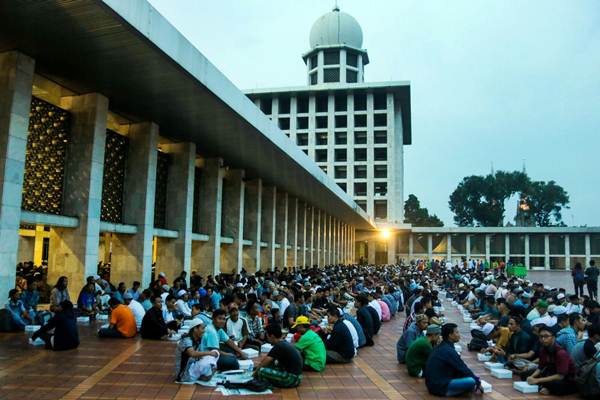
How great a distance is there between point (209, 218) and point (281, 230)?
10556mm

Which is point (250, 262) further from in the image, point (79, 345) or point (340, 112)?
point (340, 112)

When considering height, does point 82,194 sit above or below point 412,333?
above

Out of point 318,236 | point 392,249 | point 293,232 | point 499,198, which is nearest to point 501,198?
point 499,198

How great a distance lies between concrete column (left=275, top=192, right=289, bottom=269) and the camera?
31.5 meters

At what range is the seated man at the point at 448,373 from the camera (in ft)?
21.3

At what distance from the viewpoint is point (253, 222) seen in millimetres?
27078

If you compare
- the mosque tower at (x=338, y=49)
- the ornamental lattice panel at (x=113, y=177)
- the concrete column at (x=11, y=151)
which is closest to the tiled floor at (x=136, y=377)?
the concrete column at (x=11, y=151)

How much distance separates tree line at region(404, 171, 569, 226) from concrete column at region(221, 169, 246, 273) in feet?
196

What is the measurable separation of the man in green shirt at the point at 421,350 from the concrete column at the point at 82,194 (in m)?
9.42

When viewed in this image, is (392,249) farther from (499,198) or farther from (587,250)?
(499,198)

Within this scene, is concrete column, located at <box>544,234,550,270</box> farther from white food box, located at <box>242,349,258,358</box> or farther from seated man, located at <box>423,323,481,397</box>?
seated man, located at <box>423,323,481,397</box>

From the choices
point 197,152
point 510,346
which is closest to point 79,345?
point 510,346

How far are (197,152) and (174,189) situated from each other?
8.81ft

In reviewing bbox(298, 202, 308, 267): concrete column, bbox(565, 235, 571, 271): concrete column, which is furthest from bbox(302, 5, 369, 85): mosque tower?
bbox(298, 202, 308, 267): concrete column
